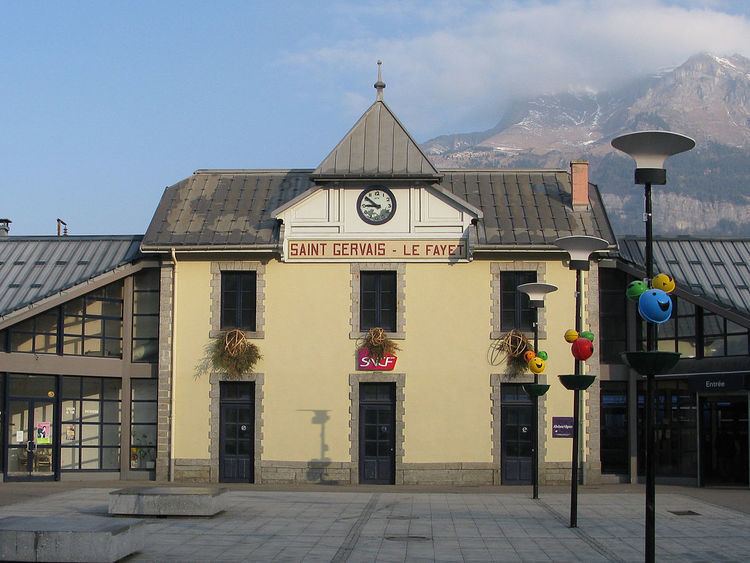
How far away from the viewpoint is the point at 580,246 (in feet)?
60.0

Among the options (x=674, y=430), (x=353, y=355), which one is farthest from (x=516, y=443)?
(x=353, y=355)

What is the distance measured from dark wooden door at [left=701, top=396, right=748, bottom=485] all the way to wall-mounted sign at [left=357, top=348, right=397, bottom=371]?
26.9 ft

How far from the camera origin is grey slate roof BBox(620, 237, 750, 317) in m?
28.2

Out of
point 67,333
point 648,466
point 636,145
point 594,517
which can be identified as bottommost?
point 594,517

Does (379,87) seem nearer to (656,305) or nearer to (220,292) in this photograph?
(220,292)

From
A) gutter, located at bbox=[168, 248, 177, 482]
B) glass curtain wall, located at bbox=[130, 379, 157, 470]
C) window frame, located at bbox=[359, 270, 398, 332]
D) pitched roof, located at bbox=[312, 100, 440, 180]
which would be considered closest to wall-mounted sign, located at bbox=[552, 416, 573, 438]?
window frame, located at bbox=[359, 270, 398, 332]

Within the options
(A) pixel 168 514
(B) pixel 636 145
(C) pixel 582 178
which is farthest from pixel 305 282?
(B) pixel 636 145

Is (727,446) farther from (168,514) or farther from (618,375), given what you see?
(168,514)

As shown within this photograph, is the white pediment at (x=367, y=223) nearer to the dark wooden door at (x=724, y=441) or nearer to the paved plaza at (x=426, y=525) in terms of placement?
the paved plaza at (x=426, y=525)

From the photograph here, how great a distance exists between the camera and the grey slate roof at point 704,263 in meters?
28.2

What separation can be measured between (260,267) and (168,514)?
10.4 meters

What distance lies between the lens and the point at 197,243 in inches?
1101

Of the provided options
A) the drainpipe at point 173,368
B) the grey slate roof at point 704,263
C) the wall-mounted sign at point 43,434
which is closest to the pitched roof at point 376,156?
the drainpipe at point 173,368

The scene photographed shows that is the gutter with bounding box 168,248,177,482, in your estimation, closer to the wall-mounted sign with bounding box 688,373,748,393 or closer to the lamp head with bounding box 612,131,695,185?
the wall-mounted sign with bounding box 688,373,748,393
